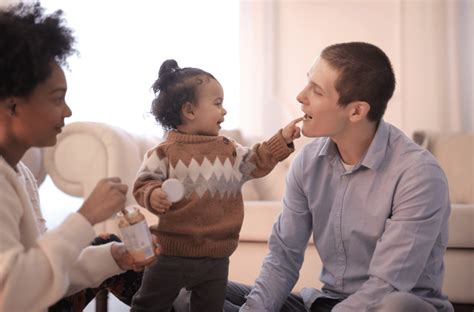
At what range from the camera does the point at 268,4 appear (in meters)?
4.08

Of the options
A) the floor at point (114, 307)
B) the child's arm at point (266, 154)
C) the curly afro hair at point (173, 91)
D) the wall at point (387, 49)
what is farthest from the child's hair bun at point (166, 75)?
the wall at point (387, 49)

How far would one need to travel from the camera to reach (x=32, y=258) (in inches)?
46.1

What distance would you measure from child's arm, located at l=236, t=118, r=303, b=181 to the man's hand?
473 millimetres

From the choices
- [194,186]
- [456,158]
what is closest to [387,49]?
[456,158]

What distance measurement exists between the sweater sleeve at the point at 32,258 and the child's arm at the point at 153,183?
10.0 inches

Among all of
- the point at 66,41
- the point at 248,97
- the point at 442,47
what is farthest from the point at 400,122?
the point at 66,41

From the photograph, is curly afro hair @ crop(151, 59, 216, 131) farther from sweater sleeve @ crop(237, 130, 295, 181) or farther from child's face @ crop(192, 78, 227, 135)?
sweater sleeve @ crop(237, 130, 295, 181)

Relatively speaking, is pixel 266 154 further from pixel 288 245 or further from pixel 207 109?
pixel 288 245

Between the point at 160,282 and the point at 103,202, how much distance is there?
391mm

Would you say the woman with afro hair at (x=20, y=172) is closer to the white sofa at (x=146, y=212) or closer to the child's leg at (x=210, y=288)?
the child's leg at (x=210, y=288)

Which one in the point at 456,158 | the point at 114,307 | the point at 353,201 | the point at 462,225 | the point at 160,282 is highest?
the point at 353,201

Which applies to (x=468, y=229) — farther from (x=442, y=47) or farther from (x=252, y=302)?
(x=442, y=47)

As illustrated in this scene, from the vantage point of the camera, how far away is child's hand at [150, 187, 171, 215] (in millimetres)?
1469

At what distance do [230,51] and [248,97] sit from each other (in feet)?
1.00
